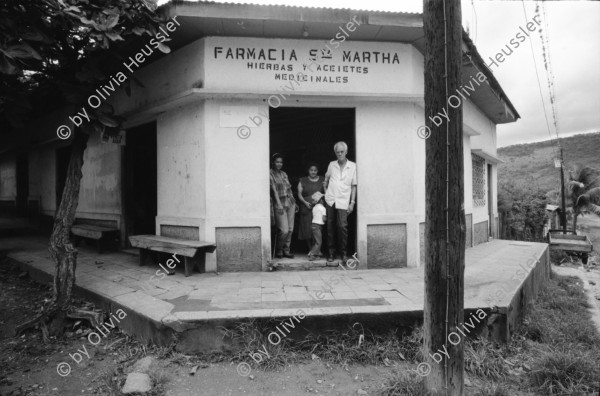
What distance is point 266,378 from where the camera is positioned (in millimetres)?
3316

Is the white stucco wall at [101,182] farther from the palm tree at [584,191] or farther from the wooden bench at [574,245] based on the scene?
the palm tree at [584,191]

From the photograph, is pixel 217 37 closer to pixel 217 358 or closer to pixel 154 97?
pixel 154 97

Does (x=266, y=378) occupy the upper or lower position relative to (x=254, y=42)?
lower

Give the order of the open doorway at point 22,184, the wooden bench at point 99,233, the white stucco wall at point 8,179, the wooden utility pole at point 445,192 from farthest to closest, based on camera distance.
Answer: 1. the white stucco wall at point 8,179
2. the open doorway at point 22,184
3. the wooden bench at point 99,233
4. the wooden utility pole at point 445,192

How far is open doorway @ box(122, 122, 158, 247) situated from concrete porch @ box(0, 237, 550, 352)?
1.68 meters

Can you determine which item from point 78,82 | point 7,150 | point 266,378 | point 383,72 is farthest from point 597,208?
point 7,150

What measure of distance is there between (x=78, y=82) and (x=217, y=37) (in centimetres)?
226

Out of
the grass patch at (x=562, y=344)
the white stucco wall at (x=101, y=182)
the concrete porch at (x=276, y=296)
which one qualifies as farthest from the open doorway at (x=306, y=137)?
the white stucco wall at (x=101, y=182)

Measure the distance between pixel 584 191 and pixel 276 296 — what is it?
22535mm

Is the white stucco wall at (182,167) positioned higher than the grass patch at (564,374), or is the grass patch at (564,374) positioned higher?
the white stucco wall at (182,167)

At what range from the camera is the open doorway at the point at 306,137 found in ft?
26.0

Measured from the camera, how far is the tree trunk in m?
4.39

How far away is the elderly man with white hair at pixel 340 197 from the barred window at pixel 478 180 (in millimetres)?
5283

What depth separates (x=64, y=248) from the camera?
15.0 feet
